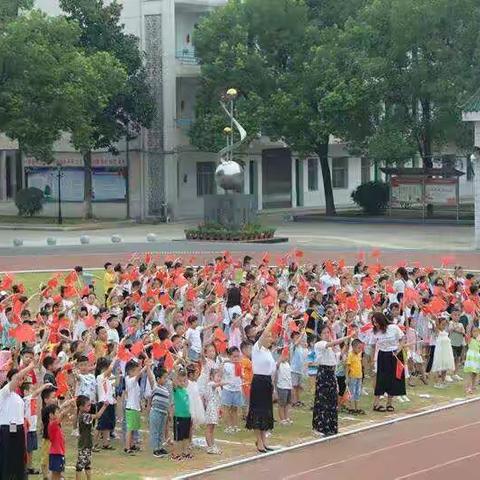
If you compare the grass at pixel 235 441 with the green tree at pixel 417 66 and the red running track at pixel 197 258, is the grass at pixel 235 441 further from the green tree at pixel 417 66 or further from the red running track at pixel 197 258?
the green tree at pixel 417 66

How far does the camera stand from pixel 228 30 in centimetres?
5466

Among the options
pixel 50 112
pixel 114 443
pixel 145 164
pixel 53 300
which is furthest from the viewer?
pixel 145 164

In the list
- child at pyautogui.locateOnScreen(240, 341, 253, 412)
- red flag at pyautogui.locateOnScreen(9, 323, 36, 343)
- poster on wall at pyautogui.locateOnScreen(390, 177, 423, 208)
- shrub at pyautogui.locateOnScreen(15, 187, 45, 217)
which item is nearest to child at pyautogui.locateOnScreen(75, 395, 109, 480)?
red flag at pyautogui.locateOnScreen(9, 323, 36, 343)

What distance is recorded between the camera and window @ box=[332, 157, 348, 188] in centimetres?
7000

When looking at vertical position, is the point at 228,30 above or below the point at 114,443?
above

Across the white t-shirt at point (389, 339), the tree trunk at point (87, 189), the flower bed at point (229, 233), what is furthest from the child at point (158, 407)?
the tree trunk at point (87, 189)

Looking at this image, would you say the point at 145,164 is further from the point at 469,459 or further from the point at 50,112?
the point at 469,459

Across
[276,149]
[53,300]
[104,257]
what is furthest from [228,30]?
[53,300]

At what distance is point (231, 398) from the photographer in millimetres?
17281

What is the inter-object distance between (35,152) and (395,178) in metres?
15.2

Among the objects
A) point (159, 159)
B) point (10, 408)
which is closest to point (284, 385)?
point (10, 408)

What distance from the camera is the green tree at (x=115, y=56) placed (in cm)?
5475

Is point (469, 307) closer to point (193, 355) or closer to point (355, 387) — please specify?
point (355, 387)

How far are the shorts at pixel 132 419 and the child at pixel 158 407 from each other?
182 mm
